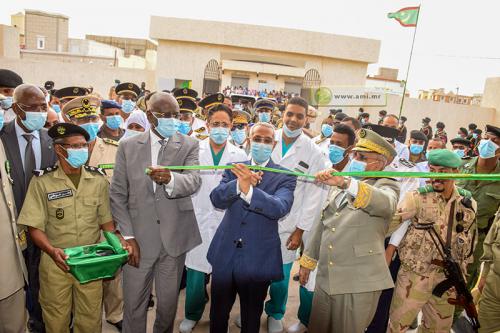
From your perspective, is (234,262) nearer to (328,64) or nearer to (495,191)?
(495,191)

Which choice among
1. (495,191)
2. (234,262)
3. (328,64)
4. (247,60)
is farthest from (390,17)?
(234,262)

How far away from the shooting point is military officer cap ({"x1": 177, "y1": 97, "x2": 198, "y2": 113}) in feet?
20.3

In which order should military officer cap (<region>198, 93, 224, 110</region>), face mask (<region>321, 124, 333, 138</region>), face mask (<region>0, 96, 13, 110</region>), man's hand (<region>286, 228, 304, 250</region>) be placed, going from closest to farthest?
man's hand (<region>286, 228, 304, 250</region>)
face mask (<region>0, 96, 13, 110</region>)
military officer cap (<region>198, 93, 224, 110</region>)
face mask (<region>321, 124, 333, 138</region>)

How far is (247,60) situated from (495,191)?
24455mm

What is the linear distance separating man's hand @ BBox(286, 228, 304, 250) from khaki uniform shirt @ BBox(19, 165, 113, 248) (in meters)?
1.87

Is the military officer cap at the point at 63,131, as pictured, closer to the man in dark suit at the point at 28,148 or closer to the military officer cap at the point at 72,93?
the man in dark suit at the point at 28,148

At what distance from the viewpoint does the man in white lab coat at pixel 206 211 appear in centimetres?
391

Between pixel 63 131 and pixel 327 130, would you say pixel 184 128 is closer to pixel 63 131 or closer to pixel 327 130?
pixel 63 131

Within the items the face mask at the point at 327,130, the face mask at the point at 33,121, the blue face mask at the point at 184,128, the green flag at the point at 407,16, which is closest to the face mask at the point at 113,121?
the blue face mask at the point at 184,128

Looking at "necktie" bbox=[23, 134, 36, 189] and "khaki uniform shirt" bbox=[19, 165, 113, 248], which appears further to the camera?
"necktie" bbox=[23, 134, 36, 189]

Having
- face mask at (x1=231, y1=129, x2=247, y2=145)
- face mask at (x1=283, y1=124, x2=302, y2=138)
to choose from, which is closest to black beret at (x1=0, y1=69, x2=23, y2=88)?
face mask at (x1=231, y1=129, x2=247, y2=145)

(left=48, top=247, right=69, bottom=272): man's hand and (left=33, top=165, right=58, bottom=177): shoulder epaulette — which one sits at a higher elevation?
(left=33, top=165, right=58, bottom=177): shoulder epaulette

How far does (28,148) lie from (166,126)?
1377 millimetres

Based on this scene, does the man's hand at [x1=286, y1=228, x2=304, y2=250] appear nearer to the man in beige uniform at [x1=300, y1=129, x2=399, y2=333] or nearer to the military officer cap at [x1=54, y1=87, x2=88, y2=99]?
the man in beige uniform at [x1=300, y1=129, x2=399, y2=333]
